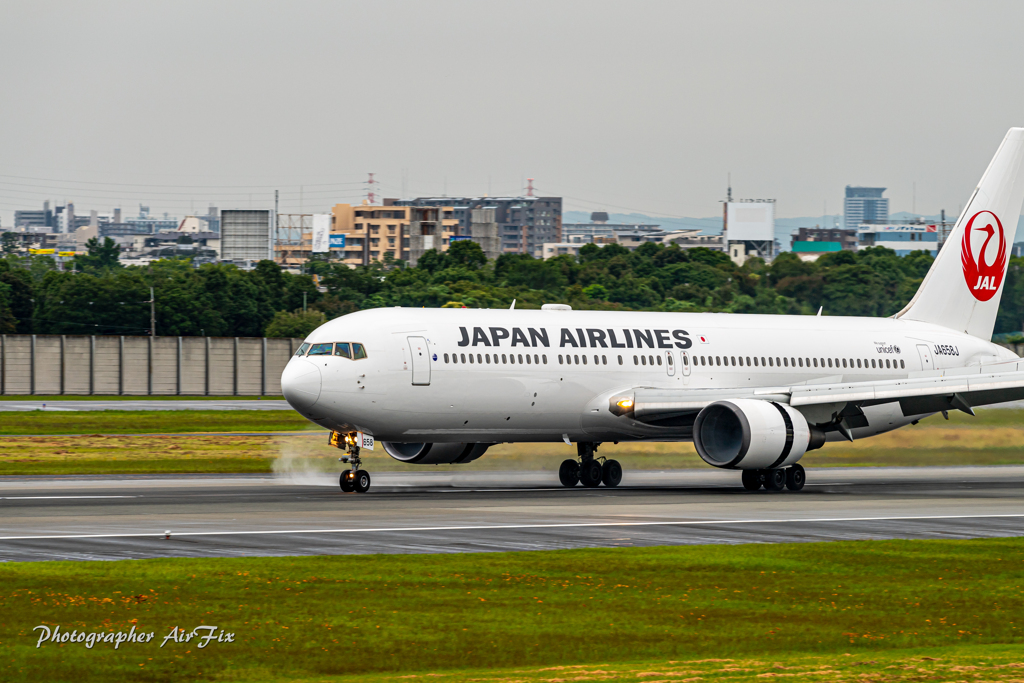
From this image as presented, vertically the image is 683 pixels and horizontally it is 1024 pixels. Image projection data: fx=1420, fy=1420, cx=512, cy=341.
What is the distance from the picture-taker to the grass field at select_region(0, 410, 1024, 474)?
43062 mm

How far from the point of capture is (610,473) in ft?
129

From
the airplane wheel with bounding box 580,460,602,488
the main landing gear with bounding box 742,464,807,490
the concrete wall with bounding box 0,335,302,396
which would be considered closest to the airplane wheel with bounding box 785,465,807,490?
the main landing gear with bounding box 742,464,807,490

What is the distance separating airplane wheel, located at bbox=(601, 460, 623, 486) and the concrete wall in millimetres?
52992

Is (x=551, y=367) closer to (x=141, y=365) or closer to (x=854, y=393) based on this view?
(x=854, y=393)

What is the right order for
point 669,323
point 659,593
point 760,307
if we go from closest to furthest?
point 659,593 < point 669,323 < point 760,307

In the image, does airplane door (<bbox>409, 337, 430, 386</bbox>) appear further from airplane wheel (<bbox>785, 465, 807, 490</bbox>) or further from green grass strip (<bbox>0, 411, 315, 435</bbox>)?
green grass strip (<bbox>0, 411, 315, 435</bbox>)

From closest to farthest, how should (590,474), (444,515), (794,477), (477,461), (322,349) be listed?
(444,515)
(322,349)
(794,477)
(590,474)
(477,461)

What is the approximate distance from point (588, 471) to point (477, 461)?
20.0 ft

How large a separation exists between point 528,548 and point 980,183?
30.9 m

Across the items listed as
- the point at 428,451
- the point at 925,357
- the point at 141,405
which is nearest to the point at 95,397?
the point at 141,405

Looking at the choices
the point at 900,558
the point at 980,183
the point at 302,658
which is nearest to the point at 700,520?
the point at 900,558

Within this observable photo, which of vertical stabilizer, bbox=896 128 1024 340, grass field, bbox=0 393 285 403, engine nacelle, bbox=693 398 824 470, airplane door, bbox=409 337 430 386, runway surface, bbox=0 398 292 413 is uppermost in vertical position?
vertical stabilizer, bbox=896 128 1024 340

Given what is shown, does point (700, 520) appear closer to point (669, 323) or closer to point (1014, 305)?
point (669, 323)

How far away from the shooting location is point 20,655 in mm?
14031
